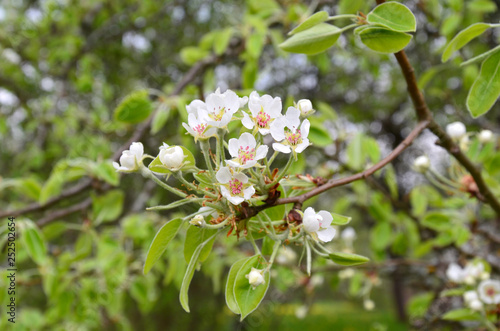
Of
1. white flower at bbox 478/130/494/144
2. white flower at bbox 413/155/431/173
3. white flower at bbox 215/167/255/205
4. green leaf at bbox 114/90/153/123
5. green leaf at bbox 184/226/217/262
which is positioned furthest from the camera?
green leaf at bbox 114/90/153/123

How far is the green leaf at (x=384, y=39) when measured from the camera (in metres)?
0.71

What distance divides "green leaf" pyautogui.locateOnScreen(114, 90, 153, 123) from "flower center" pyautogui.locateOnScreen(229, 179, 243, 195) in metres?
0.98

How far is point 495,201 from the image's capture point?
972 millimetres

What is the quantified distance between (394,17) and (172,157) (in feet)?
1.54

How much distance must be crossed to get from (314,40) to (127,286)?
5.35 feet

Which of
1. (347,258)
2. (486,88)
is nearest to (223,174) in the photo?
(347,258)

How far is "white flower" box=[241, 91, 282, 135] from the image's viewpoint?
0.64 m

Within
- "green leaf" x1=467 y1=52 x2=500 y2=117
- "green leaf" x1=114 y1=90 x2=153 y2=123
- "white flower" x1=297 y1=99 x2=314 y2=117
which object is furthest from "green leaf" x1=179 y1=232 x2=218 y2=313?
"green leaf" x1=114 y1=90 x2=153 y2=123

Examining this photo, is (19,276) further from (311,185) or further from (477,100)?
(477,100)

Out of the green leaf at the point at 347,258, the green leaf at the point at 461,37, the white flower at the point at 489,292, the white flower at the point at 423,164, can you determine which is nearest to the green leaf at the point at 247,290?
the green leaf at the point at 347,258

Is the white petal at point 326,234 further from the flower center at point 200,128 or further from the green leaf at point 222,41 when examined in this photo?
the green leaf at point 222,41

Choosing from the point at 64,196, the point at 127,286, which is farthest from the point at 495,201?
the point at 127,286

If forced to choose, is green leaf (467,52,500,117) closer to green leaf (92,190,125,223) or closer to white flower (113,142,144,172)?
white flower (113,142,144,172)

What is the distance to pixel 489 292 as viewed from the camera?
1.26m
